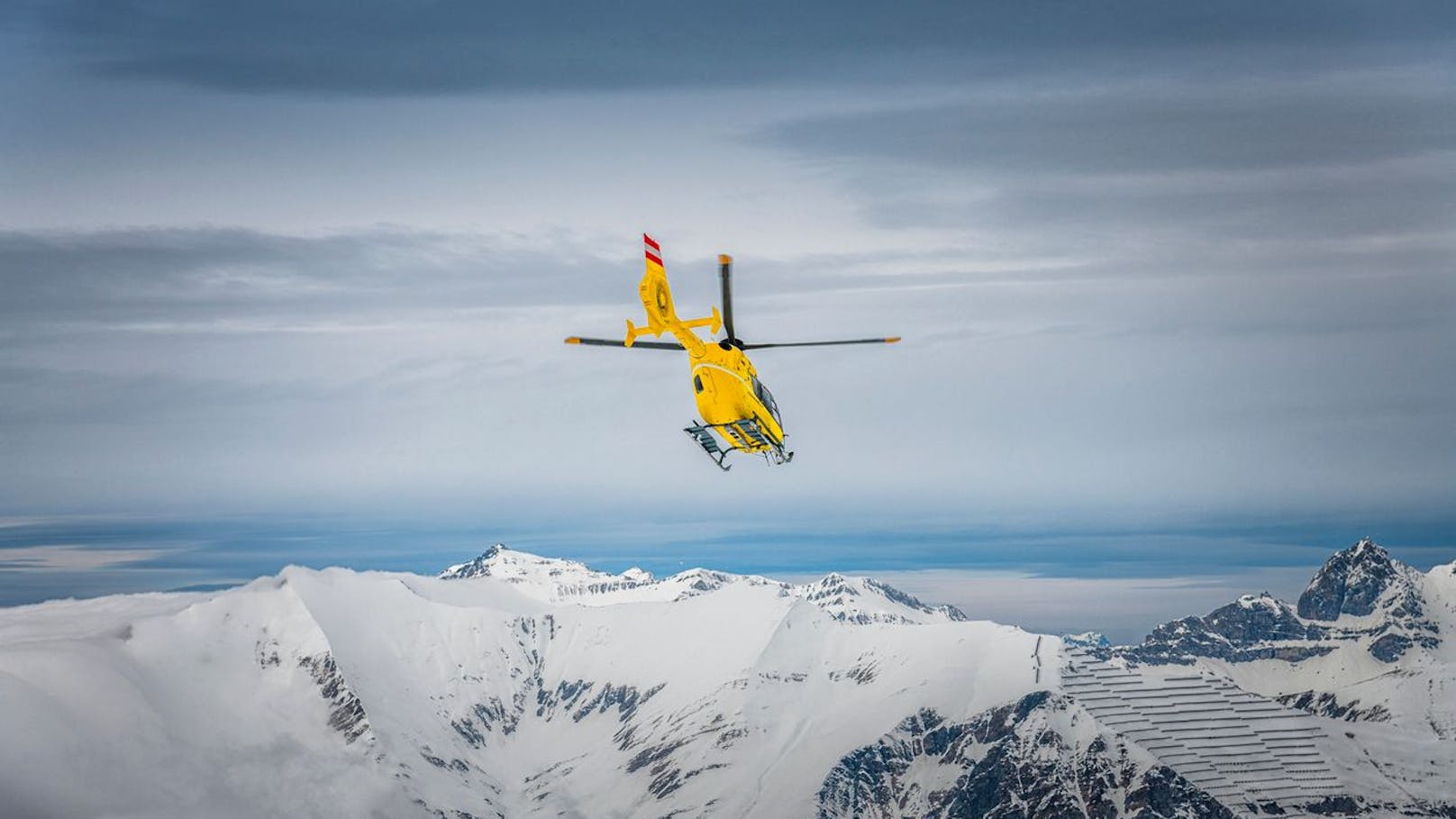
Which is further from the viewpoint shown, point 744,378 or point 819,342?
point 744,378

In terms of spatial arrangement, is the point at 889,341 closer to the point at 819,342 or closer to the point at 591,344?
the point at 819,342

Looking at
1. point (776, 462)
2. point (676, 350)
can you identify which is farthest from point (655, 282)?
point (776, 462)

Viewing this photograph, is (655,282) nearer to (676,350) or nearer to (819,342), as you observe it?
(676,350)

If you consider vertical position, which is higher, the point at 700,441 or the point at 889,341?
the point at 889,341

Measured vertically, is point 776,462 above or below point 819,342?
below

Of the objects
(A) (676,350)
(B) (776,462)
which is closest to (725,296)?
(A) (676,350)

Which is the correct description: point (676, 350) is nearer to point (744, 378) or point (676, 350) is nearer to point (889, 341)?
point (744, 378)

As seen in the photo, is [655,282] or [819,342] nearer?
[819,342]
